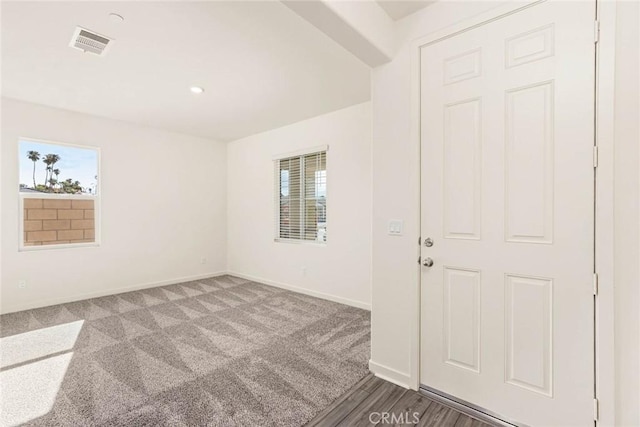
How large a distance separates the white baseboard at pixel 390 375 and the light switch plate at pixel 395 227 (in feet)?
3.34

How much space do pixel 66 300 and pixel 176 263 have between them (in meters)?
1.52

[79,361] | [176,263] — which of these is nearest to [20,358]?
[79,361]

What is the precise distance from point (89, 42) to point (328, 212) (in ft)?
10.0

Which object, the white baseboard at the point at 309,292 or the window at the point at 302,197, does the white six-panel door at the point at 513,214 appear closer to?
the white baseboard at the point at 309,292

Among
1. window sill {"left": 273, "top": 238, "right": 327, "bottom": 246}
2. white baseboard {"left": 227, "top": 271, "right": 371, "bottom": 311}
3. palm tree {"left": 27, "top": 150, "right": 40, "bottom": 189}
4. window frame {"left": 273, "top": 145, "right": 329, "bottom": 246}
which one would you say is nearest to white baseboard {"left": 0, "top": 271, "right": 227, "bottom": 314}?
white baseboard {"left": 227, "top": 271, "right": 371, "bottom": 311}

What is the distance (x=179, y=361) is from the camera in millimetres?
2439

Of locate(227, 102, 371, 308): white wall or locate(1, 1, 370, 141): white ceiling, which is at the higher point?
locate(1, 1, 370, 141): white ceiling

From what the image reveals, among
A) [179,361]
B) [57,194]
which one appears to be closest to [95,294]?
[57,194]

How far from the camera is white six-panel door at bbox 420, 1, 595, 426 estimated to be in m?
1.49

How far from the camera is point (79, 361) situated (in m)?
2.45

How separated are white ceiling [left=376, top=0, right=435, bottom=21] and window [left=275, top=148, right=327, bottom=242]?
7.56 ft

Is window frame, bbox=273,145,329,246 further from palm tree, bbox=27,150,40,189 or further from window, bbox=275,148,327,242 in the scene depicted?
palm tree, bbox=27,150,40,189

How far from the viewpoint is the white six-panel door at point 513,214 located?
58.6 inches

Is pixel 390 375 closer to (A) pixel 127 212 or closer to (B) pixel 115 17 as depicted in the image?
(B) pixel 115 17
